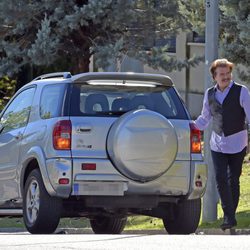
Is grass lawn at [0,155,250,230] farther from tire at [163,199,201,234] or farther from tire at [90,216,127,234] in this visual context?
tire at [163,199,201,234]

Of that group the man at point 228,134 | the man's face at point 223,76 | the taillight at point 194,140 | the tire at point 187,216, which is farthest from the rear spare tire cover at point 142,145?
the man's face at point 223,76

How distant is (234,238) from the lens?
33.6 feet

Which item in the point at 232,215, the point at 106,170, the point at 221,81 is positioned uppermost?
the point at 221,81

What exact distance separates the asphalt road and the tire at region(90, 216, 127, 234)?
8.04 ft

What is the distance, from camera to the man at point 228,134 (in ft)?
38.8

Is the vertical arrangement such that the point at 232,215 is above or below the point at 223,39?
below

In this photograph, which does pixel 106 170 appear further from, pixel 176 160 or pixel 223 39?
pixel 223 39

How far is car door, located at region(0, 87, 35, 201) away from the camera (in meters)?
12.1

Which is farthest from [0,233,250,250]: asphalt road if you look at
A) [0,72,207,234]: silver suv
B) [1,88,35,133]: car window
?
[1,88,35,133]: car window

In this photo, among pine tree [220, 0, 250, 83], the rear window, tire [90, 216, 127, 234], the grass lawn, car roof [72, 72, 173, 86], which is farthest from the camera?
pine tree [220, 0, 250, 83]

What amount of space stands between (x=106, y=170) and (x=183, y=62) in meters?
11.9

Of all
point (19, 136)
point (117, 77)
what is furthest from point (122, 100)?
point (19, 136)

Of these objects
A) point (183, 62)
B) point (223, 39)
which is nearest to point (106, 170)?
point (223, 39)

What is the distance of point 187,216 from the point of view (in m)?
11.5
